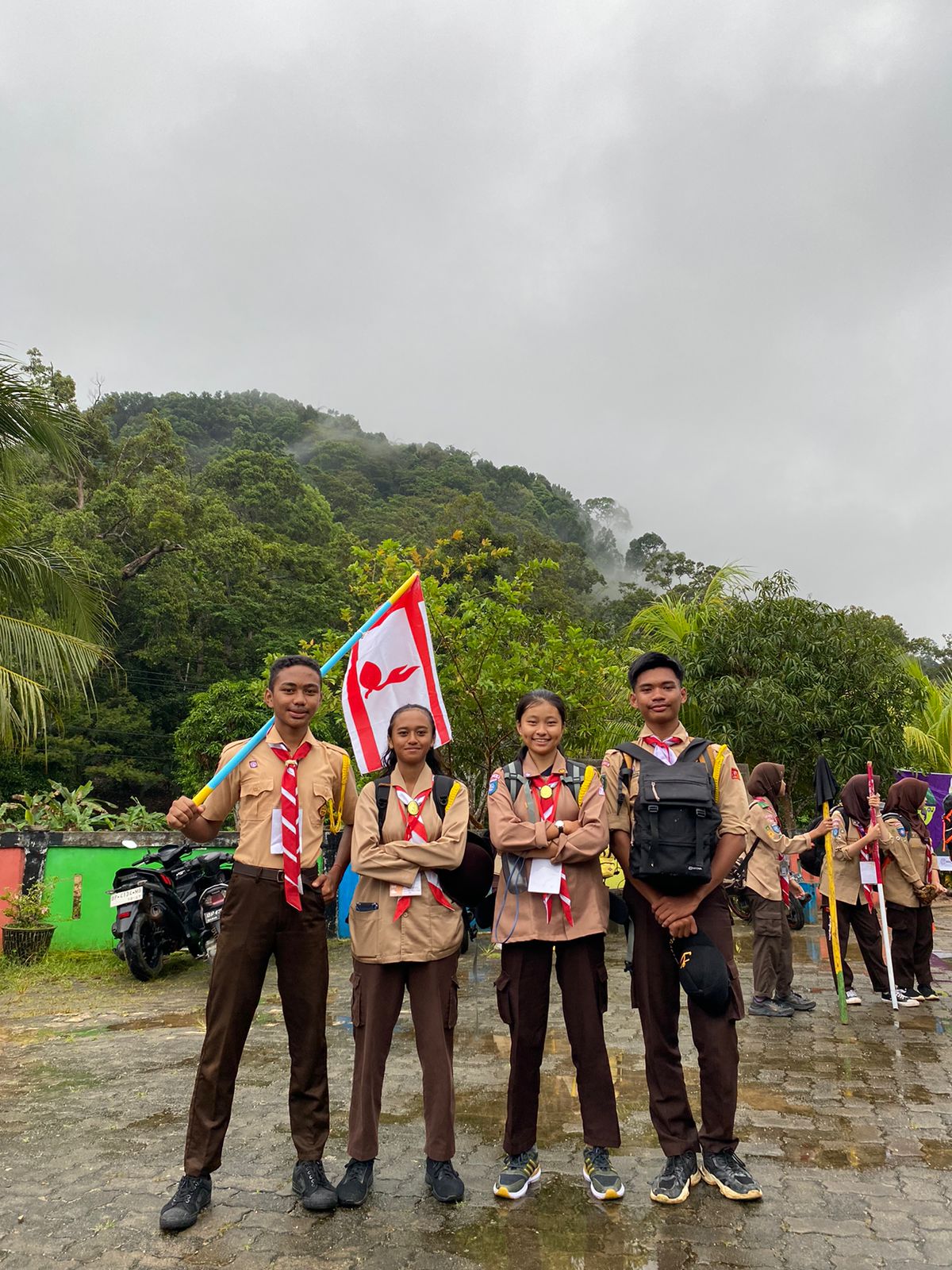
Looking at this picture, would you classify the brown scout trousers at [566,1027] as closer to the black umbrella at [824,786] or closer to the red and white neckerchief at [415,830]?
the red and white neckerchief at [415,830]

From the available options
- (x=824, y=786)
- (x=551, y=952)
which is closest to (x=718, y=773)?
(x=551, y=952)

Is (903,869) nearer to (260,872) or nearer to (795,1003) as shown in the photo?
(795,1003)

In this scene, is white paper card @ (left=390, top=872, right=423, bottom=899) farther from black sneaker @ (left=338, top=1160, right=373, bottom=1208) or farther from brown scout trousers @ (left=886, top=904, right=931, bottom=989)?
brown scout trousers @ (left=886, top=904, right=931, bottom=989)

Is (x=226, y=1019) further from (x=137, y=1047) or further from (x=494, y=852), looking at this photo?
(x=137, y=1047)

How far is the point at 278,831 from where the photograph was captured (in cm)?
359

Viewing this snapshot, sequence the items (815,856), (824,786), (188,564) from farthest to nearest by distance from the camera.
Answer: (188,564) < (815,856) < (824,786)

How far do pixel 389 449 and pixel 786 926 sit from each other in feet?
240

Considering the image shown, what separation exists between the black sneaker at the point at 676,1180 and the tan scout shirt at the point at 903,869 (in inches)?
160

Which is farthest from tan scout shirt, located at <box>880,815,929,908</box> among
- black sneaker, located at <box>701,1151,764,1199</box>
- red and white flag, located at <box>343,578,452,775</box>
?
black sneaker, located at <box>701,1151,764,1199</box>

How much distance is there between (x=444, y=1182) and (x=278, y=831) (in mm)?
1358

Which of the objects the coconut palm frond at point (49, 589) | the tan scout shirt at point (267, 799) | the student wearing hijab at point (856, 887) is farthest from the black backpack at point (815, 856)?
the coconut palm frond at point (49, 589)

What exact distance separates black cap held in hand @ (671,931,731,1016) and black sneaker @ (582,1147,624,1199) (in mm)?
642

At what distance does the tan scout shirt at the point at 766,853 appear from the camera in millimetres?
6750

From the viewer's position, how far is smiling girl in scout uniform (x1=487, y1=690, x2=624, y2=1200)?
3.50 m
